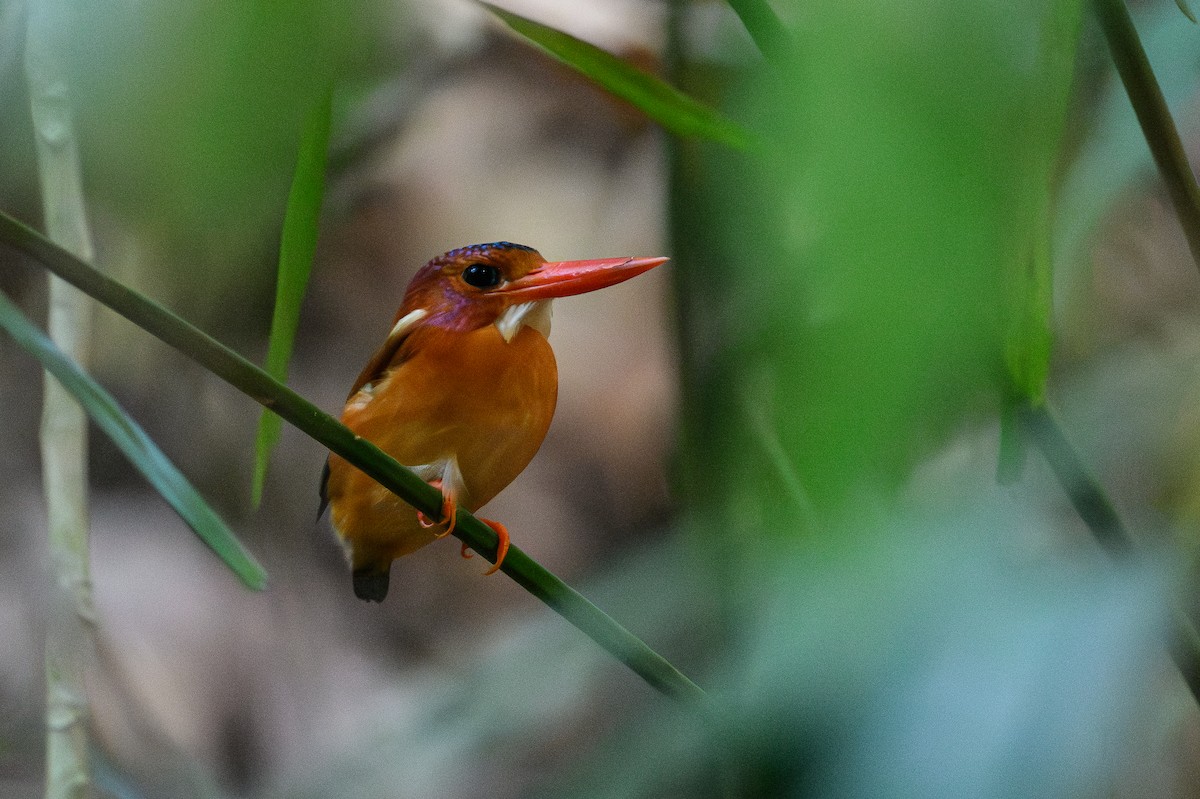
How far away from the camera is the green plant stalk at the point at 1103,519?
0.53 metres

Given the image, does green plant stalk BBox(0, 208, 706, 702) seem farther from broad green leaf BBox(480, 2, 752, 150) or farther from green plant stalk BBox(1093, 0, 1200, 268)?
green plant stalk BBox(1093, 0, 1200, 268)

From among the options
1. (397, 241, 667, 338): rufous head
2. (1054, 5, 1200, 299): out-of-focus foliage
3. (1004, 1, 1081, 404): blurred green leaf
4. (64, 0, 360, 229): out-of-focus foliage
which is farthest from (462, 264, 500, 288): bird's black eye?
(1054, 5, 1200, 299): out-of-focus foliage

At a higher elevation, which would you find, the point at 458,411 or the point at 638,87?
the point at 638,87

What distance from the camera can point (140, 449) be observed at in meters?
0.49

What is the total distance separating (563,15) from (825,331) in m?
0.52

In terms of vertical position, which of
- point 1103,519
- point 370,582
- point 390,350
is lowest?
point 1103,519

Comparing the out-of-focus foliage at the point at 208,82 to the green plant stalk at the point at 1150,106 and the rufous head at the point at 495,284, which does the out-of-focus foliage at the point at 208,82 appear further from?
the green plant stalk at the point at 1150,106

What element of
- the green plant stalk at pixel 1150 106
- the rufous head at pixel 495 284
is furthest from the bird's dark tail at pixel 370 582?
the green plant stalk at pixel 1150 106

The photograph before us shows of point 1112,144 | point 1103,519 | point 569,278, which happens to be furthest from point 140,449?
point 1112,144

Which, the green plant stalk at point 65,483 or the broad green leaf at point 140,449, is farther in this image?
the green plant stalk at point 65,483

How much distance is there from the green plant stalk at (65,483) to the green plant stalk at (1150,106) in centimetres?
54

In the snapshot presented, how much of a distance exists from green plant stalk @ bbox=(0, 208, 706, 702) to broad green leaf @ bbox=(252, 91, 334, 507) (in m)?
0.10

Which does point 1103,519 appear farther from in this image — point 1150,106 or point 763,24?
point 763,24

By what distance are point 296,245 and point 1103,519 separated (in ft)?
1.53
